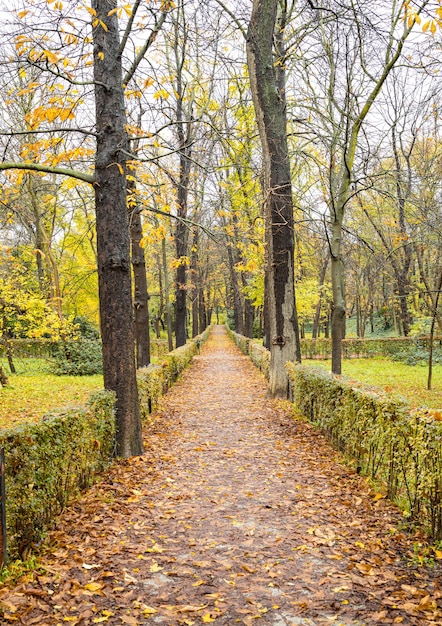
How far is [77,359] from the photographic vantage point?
1948 centimetres

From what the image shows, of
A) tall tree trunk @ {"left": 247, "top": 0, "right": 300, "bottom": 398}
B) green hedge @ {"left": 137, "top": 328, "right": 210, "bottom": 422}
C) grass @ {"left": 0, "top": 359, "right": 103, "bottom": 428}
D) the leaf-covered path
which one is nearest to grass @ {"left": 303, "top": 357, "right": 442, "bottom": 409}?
tall tree trunk @ {"left": 247, "top": 0, "right": 300, "bottom": 398}

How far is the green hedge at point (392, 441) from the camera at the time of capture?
399 centimetres

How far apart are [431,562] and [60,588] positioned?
2785 mm

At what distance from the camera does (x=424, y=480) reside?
407 cm

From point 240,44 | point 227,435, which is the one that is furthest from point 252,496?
point 240,44

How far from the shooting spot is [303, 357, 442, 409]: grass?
1279 cm

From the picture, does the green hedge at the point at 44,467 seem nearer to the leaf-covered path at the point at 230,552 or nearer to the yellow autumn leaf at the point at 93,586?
the leaf-covered path at the point at 230,552

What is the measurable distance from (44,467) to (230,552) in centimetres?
176

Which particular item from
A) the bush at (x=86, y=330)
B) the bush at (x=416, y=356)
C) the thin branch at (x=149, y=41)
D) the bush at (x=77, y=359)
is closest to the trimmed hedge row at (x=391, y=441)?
the thin branch at (x=149, y=41)

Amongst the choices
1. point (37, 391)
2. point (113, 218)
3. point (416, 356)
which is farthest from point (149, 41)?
point (416, 356)

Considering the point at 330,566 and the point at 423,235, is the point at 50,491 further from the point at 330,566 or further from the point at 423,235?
the point at 423,235

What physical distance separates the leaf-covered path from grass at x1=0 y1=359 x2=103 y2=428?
152 inches

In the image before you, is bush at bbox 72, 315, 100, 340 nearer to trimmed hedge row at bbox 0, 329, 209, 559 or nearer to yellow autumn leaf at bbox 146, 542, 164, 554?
trimmed hedge row at bbox 0, 329, 209, 559

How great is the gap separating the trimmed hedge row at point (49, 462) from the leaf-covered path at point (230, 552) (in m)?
0.21
